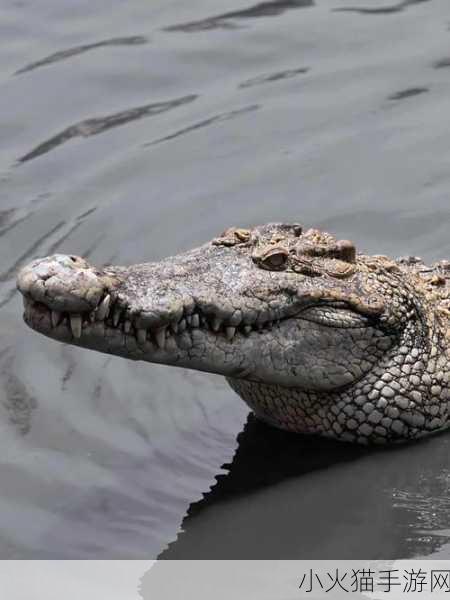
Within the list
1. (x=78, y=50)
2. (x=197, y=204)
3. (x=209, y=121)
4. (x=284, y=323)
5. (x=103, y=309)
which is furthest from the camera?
(x=78, y=50)

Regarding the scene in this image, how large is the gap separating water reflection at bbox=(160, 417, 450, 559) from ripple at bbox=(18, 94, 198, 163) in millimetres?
3271

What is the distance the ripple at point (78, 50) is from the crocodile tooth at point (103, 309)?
16.5 feet

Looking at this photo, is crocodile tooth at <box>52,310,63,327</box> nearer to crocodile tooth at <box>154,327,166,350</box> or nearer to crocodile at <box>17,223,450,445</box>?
crocodile at <box>17,223,450,445</box>

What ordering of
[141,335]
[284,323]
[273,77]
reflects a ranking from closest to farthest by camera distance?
[141,335]
[284,323]
[273,77]

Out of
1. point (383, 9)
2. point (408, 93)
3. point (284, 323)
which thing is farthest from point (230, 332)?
point (383, 9)

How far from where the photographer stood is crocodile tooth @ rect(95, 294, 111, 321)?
5.22 meters

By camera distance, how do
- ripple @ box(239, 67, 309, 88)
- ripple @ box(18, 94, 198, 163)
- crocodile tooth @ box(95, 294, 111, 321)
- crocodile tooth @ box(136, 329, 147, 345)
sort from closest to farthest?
crocodile tooth @ box(95, 294, 111, 321) < crocodile tooth @ box(136, 329, 147, 345) < ripple @ box(18, 94, 198, 163) < ripple @ box(239, 67, 309, 88)

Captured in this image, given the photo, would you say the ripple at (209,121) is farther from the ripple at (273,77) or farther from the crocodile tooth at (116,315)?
the crocodile tooth at (116,315)

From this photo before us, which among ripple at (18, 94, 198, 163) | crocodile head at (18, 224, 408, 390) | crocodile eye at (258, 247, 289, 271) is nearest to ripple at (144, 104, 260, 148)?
ripple at (18, 94, 198, 163)

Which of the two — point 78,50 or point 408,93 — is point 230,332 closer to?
point 408,93

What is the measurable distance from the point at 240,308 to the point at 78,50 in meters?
5.13

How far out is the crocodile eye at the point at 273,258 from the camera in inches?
229

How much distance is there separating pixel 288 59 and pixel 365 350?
15.4 ft

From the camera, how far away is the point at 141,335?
5.36 m
